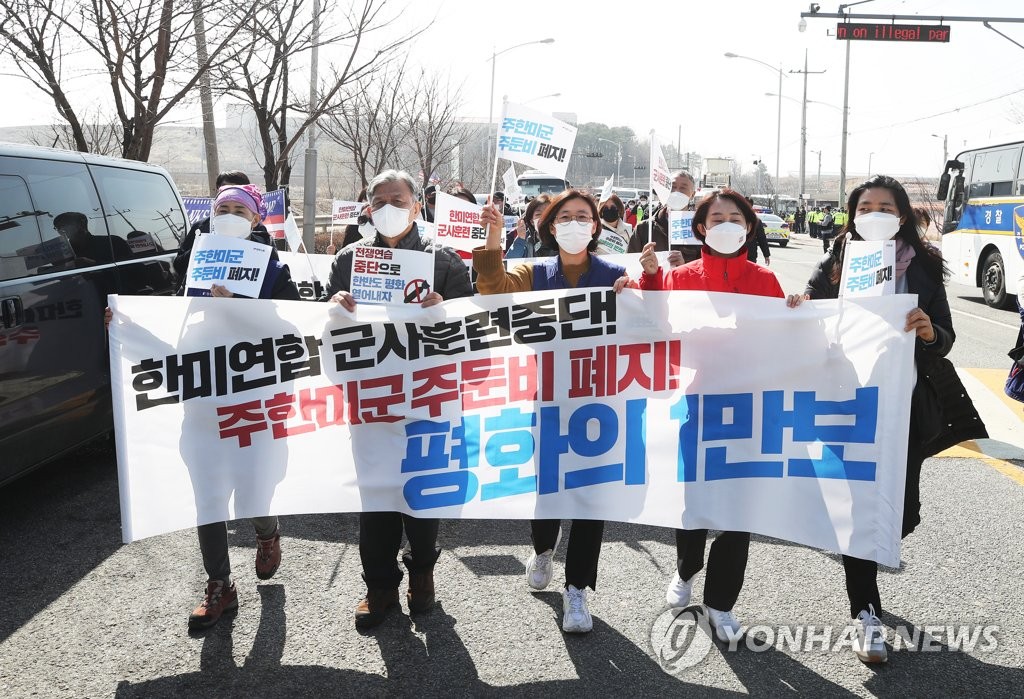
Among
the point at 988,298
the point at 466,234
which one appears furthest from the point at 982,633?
the point at 988,298

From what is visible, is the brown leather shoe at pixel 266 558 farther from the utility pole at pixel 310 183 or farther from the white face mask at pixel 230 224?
the utility pole at pixel 310 183

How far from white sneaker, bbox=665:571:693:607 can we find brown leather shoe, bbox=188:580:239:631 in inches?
72.0

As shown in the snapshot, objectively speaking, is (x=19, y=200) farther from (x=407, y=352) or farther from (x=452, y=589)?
(x=452, y=589)

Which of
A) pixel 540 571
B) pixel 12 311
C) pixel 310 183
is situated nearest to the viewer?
pixel 540 571

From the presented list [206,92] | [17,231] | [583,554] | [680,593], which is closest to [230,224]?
[17,231]

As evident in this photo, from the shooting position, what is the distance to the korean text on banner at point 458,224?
6.09 metres

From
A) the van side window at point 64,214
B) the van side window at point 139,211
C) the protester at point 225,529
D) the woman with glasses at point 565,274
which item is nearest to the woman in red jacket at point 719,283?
the woman with glasses at point 565,274

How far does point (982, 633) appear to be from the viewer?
3.58 meters

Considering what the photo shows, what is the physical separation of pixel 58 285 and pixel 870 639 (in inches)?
166

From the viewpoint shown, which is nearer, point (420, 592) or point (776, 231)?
point (420, 592)

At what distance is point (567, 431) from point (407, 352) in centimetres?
73

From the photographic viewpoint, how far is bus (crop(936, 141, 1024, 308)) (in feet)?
49.3

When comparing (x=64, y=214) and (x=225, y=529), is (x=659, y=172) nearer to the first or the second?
(x=64, y=214)

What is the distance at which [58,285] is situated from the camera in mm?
4820
